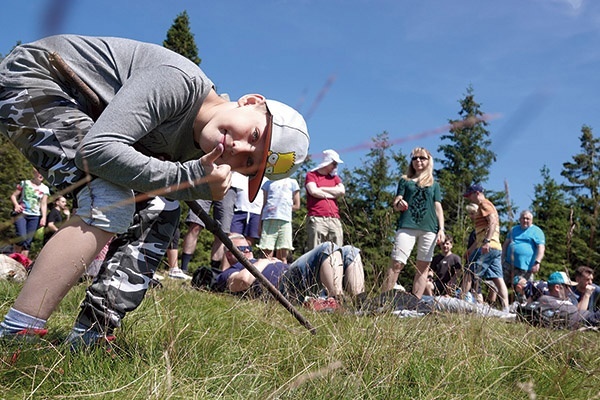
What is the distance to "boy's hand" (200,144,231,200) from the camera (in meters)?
1.53

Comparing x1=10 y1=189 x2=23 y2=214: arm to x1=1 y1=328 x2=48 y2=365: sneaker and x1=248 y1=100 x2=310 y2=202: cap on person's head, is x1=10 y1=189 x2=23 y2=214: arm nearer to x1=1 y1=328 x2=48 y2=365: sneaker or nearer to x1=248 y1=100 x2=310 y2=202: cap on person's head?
x1=1 y1=328 x2=48 y2=365: sneaker

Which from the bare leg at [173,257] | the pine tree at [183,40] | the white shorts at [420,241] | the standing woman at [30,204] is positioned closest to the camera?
the white shorts at [420,241]

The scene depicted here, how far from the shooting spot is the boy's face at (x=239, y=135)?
166cm

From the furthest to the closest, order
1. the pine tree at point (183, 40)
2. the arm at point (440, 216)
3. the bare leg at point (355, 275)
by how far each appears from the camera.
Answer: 1. the pine tree at point (183, 40)
2. the arm at point (440, 216)
3. the bare leg at point (355, 275)

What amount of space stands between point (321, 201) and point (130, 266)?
12.8 ft

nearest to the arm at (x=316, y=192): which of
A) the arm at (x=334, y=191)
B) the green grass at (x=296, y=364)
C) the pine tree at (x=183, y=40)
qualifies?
the arm at (x=334, y=191)

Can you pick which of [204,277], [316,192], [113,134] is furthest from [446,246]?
[113,134]

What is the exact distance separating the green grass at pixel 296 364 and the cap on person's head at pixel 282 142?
550 millimetres

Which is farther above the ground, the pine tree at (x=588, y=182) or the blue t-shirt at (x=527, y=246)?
the pine tree at (x=588, y=182)

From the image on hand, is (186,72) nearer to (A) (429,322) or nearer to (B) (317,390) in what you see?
(B) (317,390)

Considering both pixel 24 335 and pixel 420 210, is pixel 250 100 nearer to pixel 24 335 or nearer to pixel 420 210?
pixel 24 335

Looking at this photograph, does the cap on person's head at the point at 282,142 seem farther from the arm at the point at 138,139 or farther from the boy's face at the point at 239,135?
the arm at the point at 138,139

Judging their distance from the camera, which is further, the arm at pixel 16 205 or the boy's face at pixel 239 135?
the arm at pixel 16 205

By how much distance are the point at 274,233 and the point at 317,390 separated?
436 cm
